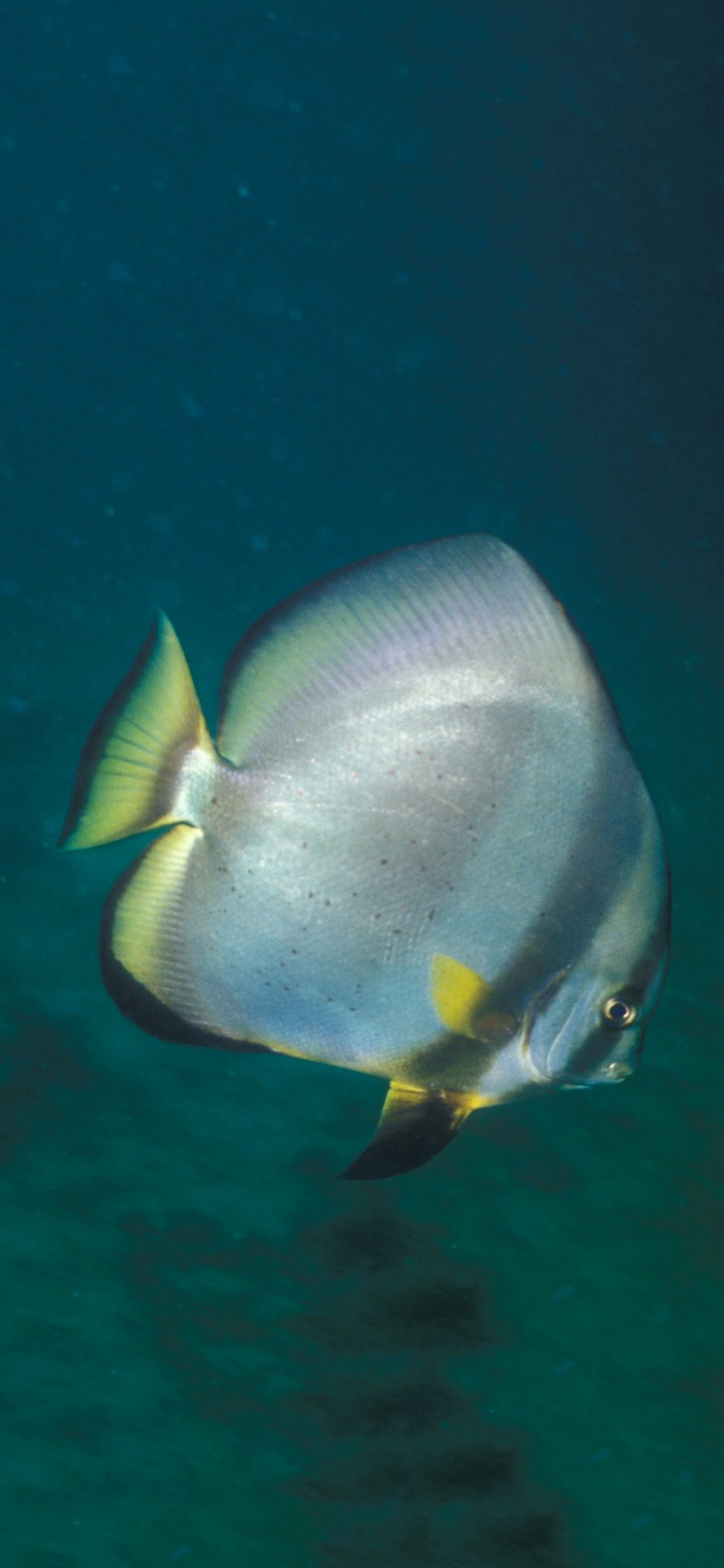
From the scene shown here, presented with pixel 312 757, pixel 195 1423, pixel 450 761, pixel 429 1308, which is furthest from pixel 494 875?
pixel 195 1423

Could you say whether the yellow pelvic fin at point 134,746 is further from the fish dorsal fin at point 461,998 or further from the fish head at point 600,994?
the fish head at point 600,994

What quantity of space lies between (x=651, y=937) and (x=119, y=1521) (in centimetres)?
345

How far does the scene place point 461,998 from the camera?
1.21 metres

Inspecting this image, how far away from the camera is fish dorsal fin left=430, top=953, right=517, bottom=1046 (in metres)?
1.21

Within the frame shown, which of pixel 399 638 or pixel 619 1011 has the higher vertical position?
pixel 399 638

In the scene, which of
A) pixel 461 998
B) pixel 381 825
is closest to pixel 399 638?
pixel 381 825

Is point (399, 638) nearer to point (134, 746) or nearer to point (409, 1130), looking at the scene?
point (134, 746)

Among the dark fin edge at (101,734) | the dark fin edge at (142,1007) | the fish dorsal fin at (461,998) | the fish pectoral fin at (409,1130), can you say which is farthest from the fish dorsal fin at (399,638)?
the fish pectoral fin at (409,1130)

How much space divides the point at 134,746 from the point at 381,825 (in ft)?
1.03

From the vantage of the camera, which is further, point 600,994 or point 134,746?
point 600,994

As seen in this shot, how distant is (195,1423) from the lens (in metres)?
3.44

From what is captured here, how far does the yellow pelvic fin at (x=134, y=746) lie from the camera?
1.14 meters

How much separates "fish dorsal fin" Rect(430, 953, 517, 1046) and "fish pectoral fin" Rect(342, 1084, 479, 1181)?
0.33 ft

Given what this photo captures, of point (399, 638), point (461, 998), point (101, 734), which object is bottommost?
point (461, 998)
